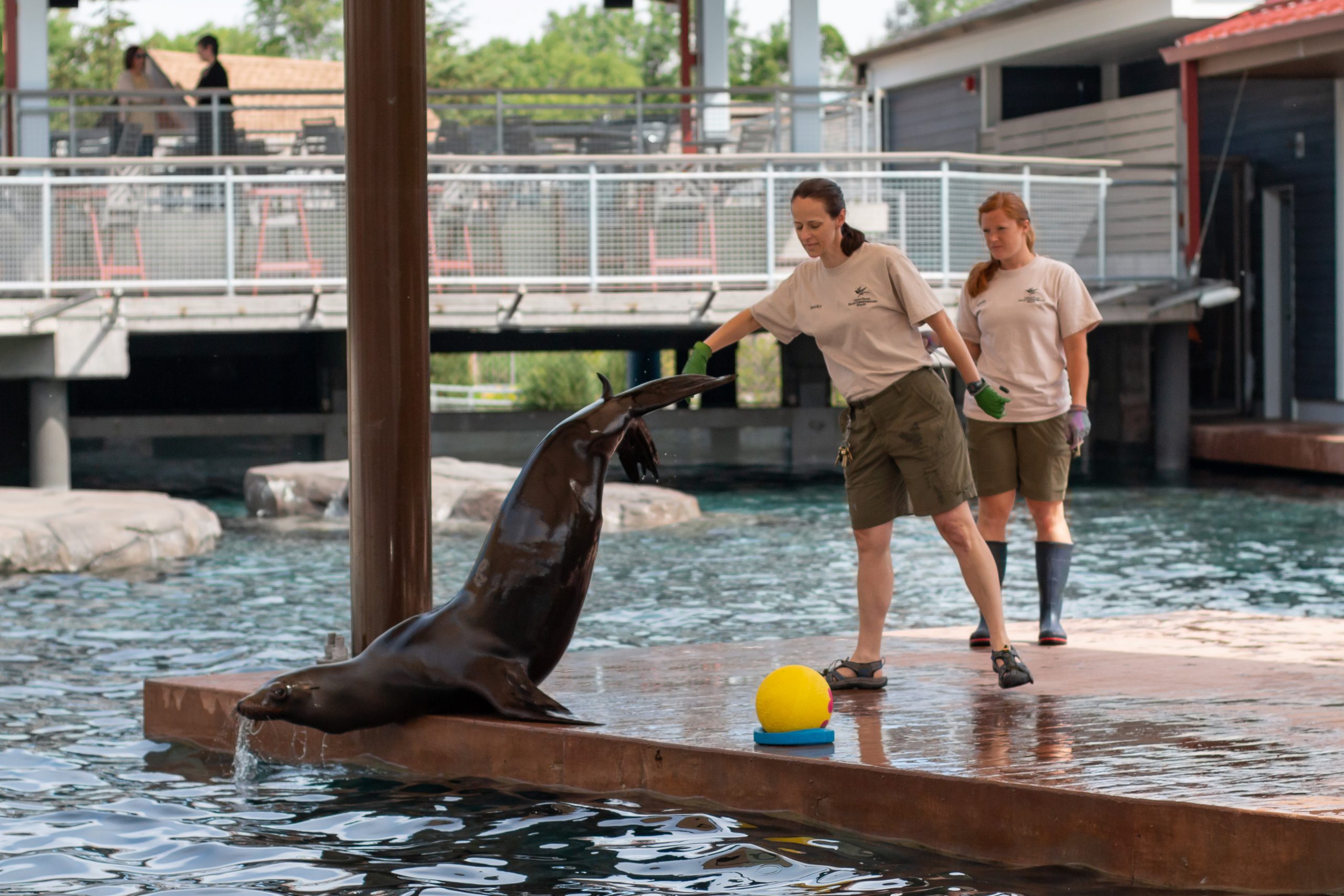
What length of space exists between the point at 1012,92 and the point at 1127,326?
5.40 m

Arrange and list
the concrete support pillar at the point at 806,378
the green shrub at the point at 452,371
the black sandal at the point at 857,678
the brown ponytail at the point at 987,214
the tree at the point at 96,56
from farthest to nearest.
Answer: the tree at the point at 96,56 → the green shrub at the point at 452,371 → the concrete support pillar at the point at 806,378 → the brown ponytail at the point at 987,214 → the black sandal at the point at 857,678

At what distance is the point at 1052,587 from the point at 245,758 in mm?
3145

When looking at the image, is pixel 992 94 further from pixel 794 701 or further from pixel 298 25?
pixel 298 25

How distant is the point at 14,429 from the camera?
18.3 metres

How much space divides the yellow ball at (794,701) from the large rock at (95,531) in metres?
7.28

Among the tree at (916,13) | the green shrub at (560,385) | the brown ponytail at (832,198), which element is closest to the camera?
the brown ponytail at (832,198)

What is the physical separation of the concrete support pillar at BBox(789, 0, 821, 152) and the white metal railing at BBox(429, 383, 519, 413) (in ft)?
39.1

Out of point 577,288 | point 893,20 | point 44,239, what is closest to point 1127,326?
point 577,288

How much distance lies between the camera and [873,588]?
231 inches

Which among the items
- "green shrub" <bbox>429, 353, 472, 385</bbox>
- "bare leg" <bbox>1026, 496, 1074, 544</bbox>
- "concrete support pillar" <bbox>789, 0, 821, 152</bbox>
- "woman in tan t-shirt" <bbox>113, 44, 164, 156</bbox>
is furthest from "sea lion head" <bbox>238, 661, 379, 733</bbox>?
"green shrub" <bbox>429, 353, 472, 385</bbox>

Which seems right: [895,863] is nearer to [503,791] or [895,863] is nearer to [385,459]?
[503,791]

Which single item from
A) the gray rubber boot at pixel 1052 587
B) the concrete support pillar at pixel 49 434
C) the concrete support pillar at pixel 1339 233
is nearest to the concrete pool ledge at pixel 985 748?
the gray rubber boot at pixel 1052 587

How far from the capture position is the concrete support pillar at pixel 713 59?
19.6 meters

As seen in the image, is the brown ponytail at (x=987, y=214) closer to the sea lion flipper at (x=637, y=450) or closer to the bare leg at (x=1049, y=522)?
the bare leg at (x=1049, y=522)
